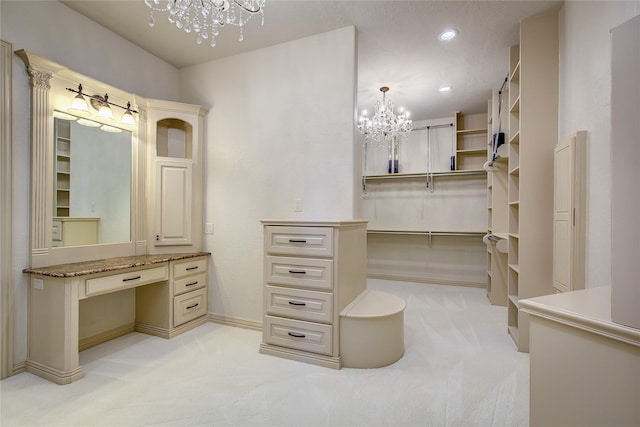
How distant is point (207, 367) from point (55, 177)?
197 centimetres

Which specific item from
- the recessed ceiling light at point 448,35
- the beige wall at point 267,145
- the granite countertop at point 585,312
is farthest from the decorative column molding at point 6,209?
the recessed ceiling light at point 448,35

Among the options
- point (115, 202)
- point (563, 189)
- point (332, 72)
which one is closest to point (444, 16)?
point (332, 72)

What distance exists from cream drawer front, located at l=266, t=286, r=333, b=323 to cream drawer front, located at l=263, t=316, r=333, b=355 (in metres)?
0.05

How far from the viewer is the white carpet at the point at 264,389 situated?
65.5 inches

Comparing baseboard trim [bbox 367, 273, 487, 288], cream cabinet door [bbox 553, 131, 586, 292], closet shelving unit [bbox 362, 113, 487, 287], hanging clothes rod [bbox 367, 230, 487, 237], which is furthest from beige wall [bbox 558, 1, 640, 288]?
baseboard trim [bbox 367, 273, 487, 288]

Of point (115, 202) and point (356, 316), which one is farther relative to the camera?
point (115, 202)

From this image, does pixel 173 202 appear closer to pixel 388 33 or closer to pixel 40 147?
pixel 40 147

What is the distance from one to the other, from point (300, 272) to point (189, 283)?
1.42m

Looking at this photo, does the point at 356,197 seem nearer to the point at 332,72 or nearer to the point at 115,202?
the point at 332,72

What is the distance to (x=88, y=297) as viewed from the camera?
2.17 meters

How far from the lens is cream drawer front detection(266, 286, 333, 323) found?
2.28 m

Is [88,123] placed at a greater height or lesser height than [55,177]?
greater

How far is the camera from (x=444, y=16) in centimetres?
253

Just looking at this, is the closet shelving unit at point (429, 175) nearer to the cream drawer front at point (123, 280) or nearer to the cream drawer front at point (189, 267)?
the cream drawer front at point (189, 267)
